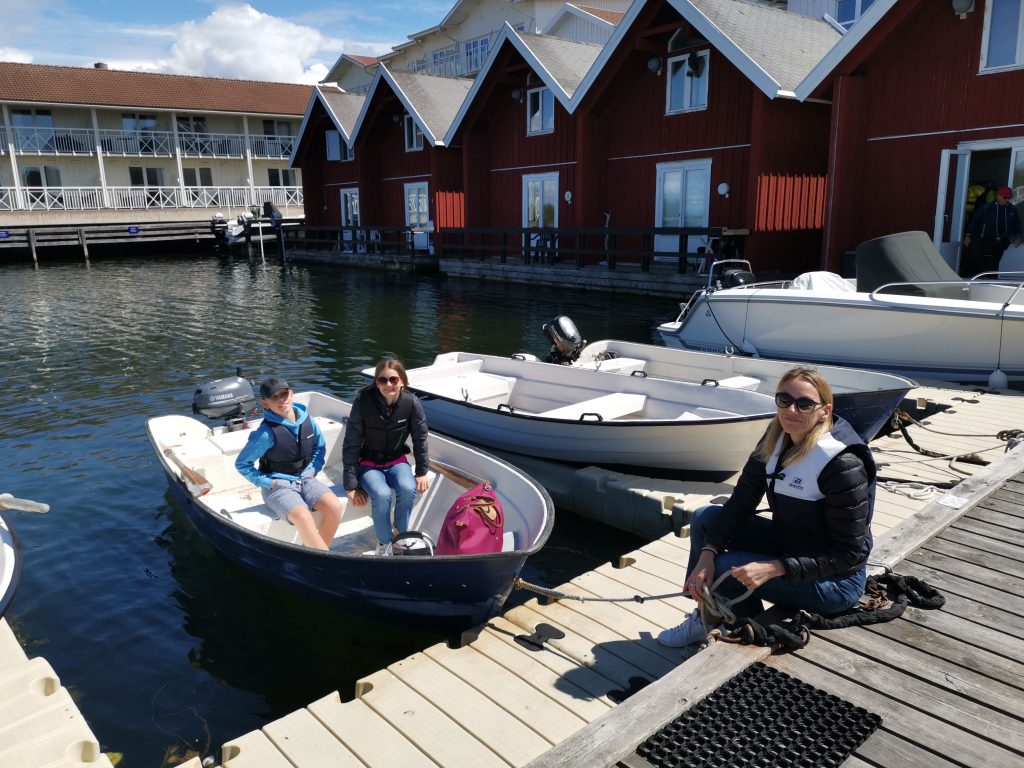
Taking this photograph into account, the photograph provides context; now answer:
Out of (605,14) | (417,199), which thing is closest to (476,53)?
(605,14)

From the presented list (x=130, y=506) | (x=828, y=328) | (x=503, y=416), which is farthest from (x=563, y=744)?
(x=828, y=328)

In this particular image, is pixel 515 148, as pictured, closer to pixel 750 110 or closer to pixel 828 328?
pixel 750 110

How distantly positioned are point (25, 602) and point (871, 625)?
624 centimetres

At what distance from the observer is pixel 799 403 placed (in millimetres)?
3533

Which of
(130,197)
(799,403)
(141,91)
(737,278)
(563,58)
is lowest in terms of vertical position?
(737,278)

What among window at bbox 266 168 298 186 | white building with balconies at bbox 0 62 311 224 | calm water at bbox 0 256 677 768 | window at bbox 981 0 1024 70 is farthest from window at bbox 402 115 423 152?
window at bbox 981 0 1024 70

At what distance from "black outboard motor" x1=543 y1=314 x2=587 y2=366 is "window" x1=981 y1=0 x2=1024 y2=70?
1082 centimetres

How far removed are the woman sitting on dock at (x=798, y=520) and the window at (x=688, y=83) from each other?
19040mm

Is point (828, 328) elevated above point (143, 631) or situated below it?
above

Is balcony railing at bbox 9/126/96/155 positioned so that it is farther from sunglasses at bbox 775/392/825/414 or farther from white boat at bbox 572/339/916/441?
sunglasses at bbox 775/392/825/414

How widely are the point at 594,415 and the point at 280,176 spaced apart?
4565 cm

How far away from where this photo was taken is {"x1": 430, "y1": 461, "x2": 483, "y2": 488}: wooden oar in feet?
20.8

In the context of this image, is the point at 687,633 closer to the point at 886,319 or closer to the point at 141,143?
the point at 886,319

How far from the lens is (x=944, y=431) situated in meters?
8.30
